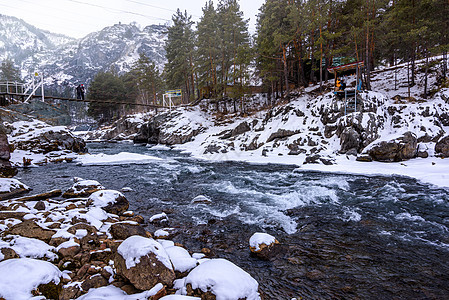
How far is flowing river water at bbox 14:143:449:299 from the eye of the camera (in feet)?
13.7

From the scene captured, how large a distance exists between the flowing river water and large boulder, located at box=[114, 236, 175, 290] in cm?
181

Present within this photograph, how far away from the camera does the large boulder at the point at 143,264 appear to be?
339cm

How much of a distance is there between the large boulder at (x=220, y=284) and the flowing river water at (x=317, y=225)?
3.15 ft

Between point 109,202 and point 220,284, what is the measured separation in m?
5.82

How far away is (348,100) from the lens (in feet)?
60.9

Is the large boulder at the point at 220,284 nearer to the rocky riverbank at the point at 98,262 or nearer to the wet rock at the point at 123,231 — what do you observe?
the rocky riverbank at the point at 98,262

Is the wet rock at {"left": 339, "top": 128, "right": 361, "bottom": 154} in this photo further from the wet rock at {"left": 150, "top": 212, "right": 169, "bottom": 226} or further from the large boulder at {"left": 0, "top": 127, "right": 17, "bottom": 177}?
the large boulder at {"left": 0, "top": 127, "right": 17, "bottom": 177}

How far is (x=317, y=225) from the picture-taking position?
6586 millimetres

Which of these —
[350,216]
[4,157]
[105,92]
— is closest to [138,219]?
[350,216]

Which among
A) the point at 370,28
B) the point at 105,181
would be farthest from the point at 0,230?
the point at 370,28

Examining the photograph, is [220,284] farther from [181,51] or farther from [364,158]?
[181,51]

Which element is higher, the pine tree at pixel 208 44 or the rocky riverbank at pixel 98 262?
the pine tree at pixel 208 44

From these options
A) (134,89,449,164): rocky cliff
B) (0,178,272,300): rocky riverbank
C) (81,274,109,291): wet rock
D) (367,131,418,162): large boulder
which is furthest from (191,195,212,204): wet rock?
(367,131,418,162): large boulder


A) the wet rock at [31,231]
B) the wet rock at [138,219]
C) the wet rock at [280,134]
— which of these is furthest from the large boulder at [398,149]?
the wet rock at [31,231]
